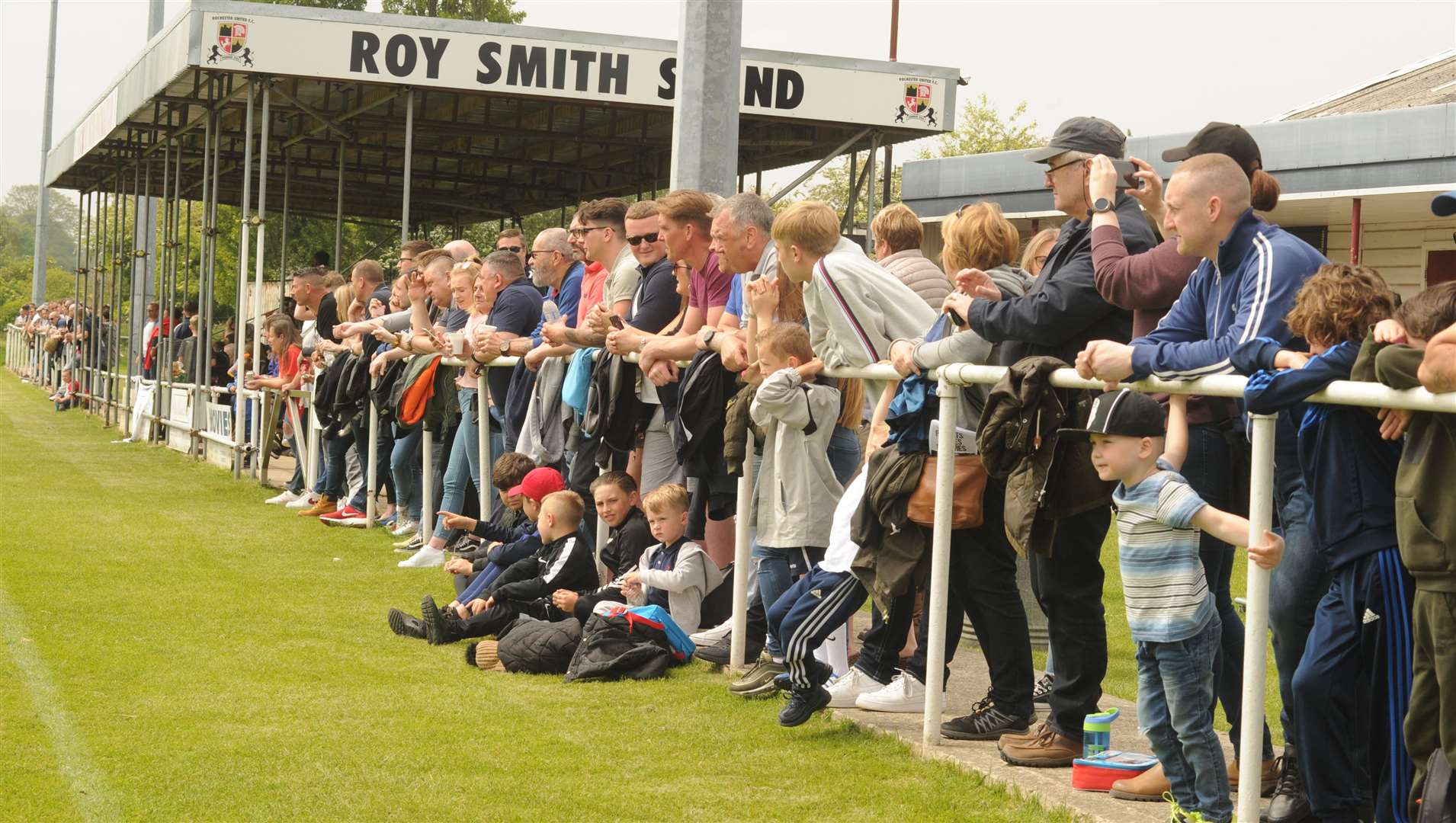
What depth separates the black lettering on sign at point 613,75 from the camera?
15.9 m

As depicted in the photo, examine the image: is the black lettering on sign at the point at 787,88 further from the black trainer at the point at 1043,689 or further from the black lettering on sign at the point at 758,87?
the black trainer at the point at 1043,689

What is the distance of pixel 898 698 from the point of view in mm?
6129

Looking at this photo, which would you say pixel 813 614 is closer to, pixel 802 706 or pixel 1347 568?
pixel 802 706

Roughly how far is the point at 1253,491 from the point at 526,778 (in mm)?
2409

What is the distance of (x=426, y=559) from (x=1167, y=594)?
6.89 metres

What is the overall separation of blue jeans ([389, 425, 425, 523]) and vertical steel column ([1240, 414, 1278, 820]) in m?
8.25

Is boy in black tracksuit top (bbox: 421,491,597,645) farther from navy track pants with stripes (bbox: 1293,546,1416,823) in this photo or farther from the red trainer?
the red trainer

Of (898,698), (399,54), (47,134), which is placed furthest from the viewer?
(47,134)

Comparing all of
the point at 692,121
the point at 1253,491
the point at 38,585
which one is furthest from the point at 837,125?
the point at 1253,491

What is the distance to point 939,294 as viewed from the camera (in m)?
6.49

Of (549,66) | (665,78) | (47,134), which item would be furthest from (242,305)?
(47,134)

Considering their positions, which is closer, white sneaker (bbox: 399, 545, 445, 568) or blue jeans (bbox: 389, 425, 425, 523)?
white sneaker (bbox: 399, 545, 445, 568)

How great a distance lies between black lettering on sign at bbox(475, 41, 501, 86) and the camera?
15570mm

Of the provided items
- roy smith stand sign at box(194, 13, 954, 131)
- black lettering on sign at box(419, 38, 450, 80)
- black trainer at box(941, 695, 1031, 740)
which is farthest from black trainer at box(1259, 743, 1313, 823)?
black lettering on sign at box(419, 38, 450, 80)
